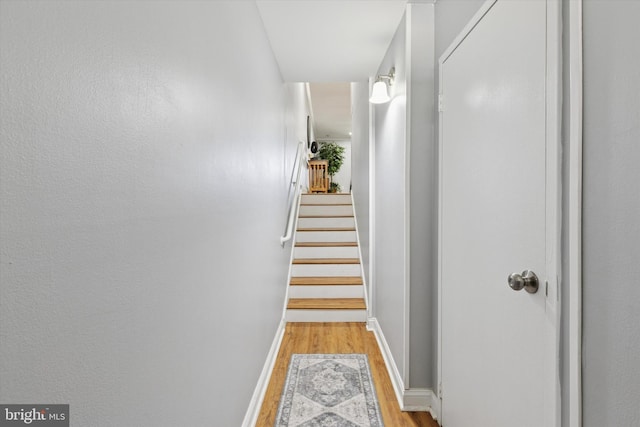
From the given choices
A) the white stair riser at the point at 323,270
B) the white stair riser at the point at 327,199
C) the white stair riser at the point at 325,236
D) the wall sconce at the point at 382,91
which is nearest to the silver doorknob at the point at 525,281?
the wall sconce at the point at 382,91

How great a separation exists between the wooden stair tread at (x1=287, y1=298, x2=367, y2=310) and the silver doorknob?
238cm

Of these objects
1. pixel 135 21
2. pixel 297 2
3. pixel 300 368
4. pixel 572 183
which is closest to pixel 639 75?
pixel 572 183

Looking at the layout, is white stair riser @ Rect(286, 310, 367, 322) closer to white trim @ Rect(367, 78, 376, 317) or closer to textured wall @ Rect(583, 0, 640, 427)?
white trim @ Rect(367, 78, 376, 317)

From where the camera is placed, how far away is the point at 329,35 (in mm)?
2357

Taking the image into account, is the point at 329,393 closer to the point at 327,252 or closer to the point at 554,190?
the point at 554,190

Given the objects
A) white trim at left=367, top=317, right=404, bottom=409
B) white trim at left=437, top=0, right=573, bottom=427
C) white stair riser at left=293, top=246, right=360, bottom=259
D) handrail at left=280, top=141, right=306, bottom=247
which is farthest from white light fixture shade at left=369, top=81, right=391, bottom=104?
white stair riser at left=293, top=246, right=360, bottom=259

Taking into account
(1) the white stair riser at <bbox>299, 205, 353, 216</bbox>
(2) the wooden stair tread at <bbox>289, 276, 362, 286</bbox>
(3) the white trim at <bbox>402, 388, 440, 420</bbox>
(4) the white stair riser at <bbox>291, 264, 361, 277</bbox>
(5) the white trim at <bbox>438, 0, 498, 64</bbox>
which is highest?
(5) the white trim at <bbox>438, 0, 498, 64</bbox>

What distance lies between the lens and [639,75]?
0.70 meters

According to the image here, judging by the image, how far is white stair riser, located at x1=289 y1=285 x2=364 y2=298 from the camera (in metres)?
3.59

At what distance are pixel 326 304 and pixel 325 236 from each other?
107 centimetres

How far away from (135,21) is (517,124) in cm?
113

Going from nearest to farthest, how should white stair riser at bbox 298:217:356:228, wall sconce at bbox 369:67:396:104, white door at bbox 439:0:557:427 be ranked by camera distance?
1. white door at bbox 439:0:557:427
2. wall sconce at bbox 369:67:396:104
3. white stair riser at bbox 298:217:356:228

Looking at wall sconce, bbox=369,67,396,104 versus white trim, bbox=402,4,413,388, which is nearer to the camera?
white trim, bbox=402,4,413,388

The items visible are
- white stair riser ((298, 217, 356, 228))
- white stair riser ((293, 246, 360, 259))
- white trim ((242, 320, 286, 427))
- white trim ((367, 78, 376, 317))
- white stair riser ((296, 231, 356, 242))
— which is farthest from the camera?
white stair riser ((298, 217, 356, 228))
